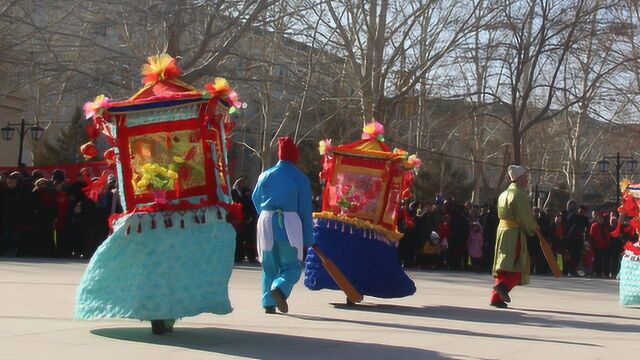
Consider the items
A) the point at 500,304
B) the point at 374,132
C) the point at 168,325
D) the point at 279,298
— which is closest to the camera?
the point at 168,325

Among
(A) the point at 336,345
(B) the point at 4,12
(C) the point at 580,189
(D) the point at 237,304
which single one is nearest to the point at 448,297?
(D) the point at 237,304

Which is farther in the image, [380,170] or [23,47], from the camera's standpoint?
[23,47]

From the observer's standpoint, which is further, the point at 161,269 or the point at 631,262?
the point at 631,262

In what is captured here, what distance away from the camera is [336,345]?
8719 mm

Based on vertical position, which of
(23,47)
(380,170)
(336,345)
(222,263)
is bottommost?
(336,345)

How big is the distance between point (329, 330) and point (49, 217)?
11306 millimetres

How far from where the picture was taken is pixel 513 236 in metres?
13.3

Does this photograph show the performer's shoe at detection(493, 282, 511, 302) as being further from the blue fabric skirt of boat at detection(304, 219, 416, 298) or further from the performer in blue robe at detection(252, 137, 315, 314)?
the performer in blue robe at detection(252, 137, 315, 314)

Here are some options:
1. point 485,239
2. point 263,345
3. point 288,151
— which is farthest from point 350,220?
point 485,239

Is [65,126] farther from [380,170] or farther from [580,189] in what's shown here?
[380,170]

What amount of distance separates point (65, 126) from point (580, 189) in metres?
27.6

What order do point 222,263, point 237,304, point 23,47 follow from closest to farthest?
point 222,263
point 237,304
point 23,47

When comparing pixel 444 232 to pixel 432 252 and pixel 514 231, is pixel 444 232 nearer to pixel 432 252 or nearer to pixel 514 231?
pixel 432 252

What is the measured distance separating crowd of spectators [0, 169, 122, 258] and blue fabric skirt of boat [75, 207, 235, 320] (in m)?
11.0
